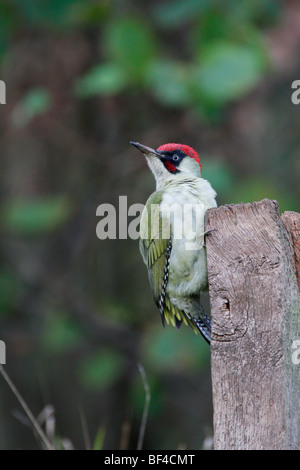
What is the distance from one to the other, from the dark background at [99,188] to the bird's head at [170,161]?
1.10 metres

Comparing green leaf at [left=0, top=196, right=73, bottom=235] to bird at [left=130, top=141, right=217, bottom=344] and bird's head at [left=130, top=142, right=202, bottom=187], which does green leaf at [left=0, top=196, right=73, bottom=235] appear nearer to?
bird's head at [left=130, top=142, right=202, bottom=187]

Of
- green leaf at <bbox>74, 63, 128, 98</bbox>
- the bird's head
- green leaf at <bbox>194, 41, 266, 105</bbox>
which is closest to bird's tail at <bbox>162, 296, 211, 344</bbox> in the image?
the bird's head

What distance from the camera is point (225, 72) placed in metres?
4.50

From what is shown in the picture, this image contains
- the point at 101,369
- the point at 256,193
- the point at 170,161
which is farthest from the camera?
the point at 101,369

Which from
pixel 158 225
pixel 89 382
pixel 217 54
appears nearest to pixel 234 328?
pixel 158 225

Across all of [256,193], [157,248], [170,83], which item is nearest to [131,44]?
[170,83]

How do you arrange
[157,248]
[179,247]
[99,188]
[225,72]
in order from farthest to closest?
[99,188] → [225,72] → [157,248] → [179,247]

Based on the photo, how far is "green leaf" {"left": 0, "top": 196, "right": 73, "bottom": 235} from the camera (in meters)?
5.54

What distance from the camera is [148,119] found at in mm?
6523

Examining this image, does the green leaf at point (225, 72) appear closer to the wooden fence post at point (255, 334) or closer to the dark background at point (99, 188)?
the dark background at point (99, 188)

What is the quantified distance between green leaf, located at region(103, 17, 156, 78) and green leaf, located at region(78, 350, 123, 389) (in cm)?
284

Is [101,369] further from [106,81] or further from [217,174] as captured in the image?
[106,81]

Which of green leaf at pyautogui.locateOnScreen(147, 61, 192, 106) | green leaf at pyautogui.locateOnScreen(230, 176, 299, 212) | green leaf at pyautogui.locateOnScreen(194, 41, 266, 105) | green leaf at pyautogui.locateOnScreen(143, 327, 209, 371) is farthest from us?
green leaf at pyautogui.locateOnScreen(143, 327, 209, 371)

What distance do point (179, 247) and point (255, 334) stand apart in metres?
1.29
